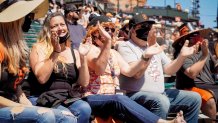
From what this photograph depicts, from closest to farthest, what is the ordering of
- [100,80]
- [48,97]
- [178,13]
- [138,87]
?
[48,97] → [100,80] → [138,87] → [178,13]

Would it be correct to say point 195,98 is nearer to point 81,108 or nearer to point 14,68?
point 81,108

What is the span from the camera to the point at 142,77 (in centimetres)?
436

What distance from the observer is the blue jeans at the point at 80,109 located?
3.53m

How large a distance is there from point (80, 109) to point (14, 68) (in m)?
0.81

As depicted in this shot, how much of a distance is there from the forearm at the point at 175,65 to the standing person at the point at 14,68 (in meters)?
1.80

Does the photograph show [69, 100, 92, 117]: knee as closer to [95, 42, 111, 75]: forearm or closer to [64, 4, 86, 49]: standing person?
[95, 42, 111, 75]: forearm

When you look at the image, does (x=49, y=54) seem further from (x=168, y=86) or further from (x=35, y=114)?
(x=168, y=86)

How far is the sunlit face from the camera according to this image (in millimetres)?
3830

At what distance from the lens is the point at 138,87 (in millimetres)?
4359

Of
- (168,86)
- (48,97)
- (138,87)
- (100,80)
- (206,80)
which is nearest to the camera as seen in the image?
(48,97)

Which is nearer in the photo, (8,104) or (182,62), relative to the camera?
(8,104)

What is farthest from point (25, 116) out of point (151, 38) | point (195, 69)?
point (195, 69)

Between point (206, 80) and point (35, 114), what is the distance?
3.31 m

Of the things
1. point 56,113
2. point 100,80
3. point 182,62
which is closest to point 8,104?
point 56,113
